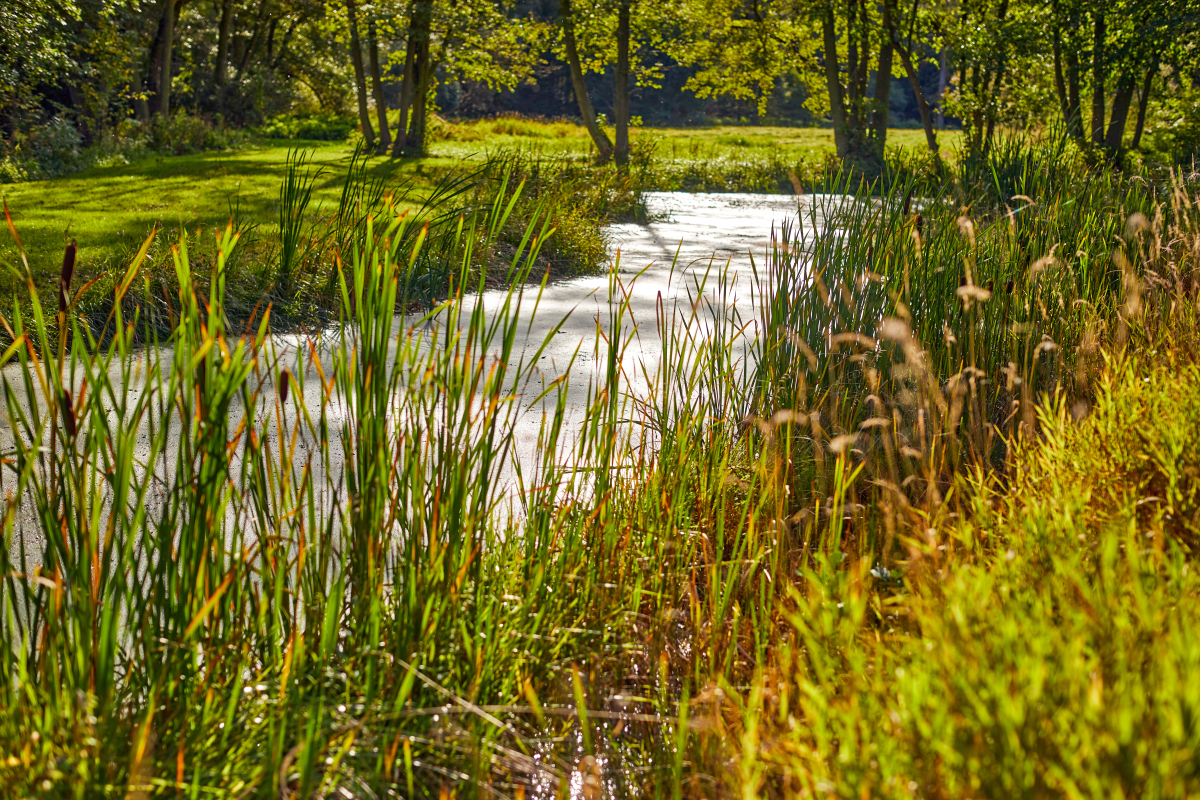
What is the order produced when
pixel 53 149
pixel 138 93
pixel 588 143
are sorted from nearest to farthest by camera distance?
pixel 53 149, pixel 138 93, pixel 588 143

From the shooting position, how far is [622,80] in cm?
1209

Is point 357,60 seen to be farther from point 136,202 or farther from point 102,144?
point 136,202

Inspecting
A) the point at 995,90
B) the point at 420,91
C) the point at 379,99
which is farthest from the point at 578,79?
the point at 995,90

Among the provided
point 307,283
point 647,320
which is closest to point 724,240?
point 647,320

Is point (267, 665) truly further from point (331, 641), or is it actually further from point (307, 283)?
point (307, 283)

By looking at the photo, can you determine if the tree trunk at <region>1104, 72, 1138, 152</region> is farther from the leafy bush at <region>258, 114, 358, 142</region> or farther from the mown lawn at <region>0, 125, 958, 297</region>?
the leafy bush at <region>258, 114, 358, 142</region>

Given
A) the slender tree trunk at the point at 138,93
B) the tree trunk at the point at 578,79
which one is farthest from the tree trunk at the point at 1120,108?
the slender tree trunk at the point at 138,93

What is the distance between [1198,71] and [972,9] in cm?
272

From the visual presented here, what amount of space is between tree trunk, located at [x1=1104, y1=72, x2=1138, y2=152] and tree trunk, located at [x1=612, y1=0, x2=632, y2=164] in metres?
5.41

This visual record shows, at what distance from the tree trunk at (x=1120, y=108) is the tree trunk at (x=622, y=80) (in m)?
5.41

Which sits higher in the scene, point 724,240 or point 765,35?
point 765,35

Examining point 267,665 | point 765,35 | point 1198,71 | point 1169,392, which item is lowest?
point 267,665

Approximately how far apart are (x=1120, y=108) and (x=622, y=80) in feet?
18.8

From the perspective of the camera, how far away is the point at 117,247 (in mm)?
4832
